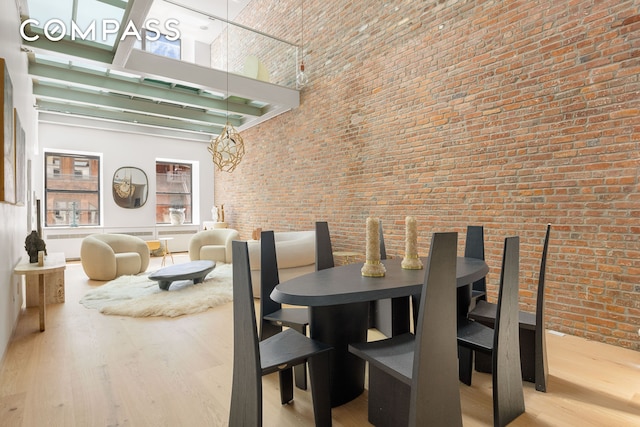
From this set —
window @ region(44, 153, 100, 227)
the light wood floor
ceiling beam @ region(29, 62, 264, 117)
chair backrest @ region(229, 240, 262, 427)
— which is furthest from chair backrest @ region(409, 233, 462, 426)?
window @ region(44, 153, 100, 227)

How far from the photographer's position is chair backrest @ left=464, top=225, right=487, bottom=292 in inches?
109

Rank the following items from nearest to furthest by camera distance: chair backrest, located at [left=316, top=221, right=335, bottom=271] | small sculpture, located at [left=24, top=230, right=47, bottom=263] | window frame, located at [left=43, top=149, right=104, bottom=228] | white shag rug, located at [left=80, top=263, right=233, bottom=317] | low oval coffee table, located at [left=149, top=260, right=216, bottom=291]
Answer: chair backrest, located at [left=316, top=221, right=335, bottom=271], small sculpture, located at [left=24, top=230, right=47, bottom=263], white shag rug, located at [left=80, top=263, right=233, bottom=317], low oval coffee table, located at [left=149, top=260, right=216, bottom=291], window frame, located at [left=43, top=149, right=104, bottom=228]

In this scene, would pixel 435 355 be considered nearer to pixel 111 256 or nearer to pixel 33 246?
pixel 33 246

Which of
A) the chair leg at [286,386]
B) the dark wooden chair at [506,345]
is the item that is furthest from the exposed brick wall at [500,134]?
the chair leg at [286,386]

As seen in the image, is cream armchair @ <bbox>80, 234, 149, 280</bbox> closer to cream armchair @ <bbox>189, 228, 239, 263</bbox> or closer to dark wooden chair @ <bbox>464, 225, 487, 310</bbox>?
cream armchair @ <bbox>189, 228, 239, 263</bbox>

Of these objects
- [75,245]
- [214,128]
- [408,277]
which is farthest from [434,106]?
[75,245]

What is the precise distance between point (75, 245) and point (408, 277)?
8.37 metres

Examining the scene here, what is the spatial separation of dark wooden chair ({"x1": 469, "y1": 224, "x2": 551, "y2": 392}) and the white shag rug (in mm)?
2905

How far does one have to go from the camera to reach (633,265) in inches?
106

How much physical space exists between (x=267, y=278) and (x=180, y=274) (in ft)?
8.62

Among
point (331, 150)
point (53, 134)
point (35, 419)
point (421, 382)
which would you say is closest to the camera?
point (421, 382)

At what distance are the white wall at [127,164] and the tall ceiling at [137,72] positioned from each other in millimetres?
298

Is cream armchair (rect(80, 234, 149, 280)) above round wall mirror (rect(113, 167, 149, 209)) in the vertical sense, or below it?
below

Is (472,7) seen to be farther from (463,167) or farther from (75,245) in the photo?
(75,245)
